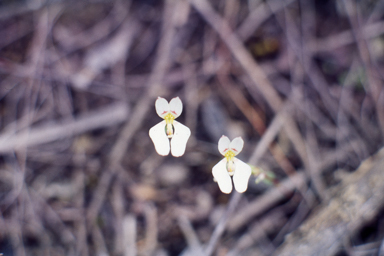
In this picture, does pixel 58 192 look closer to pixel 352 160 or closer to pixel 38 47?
pixel 38 47

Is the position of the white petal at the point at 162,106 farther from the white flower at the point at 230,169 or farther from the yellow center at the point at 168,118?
the white flower at the point at 230,169

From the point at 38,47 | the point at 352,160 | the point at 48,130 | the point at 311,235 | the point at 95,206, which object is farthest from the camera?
the point at 38,47

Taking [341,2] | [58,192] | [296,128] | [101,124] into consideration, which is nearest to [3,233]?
[58,192]

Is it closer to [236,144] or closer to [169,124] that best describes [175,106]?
[169,124]

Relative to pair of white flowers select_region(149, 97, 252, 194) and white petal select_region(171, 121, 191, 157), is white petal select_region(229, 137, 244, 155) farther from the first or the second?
white petal select_region(171, 121, 191, 157)

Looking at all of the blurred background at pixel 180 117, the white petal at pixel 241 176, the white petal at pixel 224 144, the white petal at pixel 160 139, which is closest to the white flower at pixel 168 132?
the white petal at pixel 160 139

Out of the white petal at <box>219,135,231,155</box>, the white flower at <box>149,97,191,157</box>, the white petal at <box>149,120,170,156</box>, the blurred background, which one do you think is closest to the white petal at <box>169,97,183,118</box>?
the white flower at <box>149,97,191,157</box>

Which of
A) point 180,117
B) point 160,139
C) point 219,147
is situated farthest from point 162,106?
point 180,117
